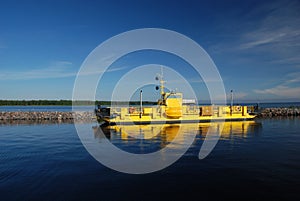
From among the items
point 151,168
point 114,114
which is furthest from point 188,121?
point 151,168

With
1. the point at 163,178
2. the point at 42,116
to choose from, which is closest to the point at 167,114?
the point at 163,178

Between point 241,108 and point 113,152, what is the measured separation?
3566cm

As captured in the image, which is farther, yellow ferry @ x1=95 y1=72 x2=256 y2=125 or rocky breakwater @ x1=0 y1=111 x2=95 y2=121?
rocky breakwater @ x1=0 y1=111 x2=95 y2=121

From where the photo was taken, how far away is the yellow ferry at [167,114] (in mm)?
36969

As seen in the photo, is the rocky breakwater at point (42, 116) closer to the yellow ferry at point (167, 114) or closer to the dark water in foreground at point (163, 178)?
the yellow ferry at point (167, 114)

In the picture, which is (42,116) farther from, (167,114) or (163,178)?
(163,178)

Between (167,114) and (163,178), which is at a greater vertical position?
(167,114)

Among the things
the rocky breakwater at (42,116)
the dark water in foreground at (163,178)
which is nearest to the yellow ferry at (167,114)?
the rocky breakwater at (42,116)

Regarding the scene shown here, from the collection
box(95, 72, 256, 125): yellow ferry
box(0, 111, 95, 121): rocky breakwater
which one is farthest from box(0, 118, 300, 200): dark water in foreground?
box(0, 111, 95, 121): rocky breakwater

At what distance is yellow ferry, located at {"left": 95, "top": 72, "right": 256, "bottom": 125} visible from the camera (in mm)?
36969

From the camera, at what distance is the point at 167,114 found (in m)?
38.4

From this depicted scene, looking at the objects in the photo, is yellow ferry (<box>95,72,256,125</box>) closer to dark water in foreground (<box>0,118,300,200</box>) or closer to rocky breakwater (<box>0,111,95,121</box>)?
rocky breakwater (<box>0,111,95,121</box>)

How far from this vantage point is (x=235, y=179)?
36.7ft

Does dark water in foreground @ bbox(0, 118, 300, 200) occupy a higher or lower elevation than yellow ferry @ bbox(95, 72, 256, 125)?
lower
